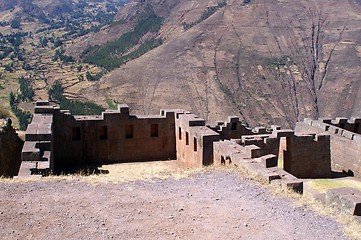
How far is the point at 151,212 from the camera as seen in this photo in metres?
14.0

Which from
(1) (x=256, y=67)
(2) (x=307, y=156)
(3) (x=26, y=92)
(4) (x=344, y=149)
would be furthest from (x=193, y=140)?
(1) (x=256, y=67)

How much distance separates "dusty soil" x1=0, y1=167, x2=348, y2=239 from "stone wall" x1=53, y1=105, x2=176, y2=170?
34.5 ft

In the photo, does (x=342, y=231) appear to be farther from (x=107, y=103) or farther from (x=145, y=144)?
(x=107, y=103)

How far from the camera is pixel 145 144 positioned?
91.4ft

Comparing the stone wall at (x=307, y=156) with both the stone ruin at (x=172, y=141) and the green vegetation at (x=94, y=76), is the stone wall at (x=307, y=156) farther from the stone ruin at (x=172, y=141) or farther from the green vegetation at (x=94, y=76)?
the green vegetation at (x=94, y=76)

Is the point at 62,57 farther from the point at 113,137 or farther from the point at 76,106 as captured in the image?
the point at 113,137

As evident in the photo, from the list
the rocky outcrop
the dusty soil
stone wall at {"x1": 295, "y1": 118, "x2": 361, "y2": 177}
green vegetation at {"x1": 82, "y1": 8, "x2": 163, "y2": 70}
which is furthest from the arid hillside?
the dusty soil

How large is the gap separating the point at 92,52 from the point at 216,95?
68857 millimetres

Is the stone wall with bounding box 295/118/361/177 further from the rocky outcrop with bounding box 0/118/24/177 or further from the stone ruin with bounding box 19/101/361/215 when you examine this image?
the rocky outcrop with bounding box 0/118/24/177

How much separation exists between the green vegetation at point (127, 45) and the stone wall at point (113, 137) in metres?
92.8

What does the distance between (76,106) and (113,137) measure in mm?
56248

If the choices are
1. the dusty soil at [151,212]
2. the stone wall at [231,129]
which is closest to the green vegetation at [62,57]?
the stone wall at [231,129]

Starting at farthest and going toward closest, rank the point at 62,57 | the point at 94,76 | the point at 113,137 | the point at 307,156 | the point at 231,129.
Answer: the point at 62,57 → the point at 94,76 → the point at 231,129 → the point at 113,137 → the point at 307,156

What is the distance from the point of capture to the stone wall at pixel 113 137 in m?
26.7
